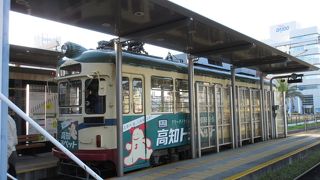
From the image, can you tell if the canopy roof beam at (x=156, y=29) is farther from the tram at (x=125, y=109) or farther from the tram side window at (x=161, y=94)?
the tram side window at (x=161, y=94)

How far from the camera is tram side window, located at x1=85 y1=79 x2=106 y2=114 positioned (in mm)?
8500

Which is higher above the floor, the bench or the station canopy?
the station canopy

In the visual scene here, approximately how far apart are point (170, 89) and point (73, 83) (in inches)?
106

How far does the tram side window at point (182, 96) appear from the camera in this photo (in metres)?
10.6

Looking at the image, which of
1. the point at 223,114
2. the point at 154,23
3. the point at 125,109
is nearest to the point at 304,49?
the point at 223,114

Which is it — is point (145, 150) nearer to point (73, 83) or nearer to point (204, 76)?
point (73, 83)

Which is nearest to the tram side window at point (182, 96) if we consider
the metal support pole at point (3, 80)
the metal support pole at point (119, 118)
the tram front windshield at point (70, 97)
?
the metal support pole at point (119, 118)

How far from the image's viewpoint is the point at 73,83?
8.91 meters

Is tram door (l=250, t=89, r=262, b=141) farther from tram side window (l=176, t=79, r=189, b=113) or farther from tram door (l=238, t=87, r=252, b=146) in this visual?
tram side window (l=176, t=79, r=189, b=113)

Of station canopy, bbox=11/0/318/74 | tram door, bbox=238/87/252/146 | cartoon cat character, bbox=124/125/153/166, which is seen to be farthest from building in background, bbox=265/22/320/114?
cartoon cat character, bbox=124/125/153/166

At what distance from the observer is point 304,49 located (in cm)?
8038

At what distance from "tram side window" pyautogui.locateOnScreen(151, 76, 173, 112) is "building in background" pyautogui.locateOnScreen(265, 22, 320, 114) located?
71405 millimetres

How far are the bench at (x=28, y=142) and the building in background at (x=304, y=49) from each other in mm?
71160

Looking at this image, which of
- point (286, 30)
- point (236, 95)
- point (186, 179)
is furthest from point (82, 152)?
point (286, 30)
